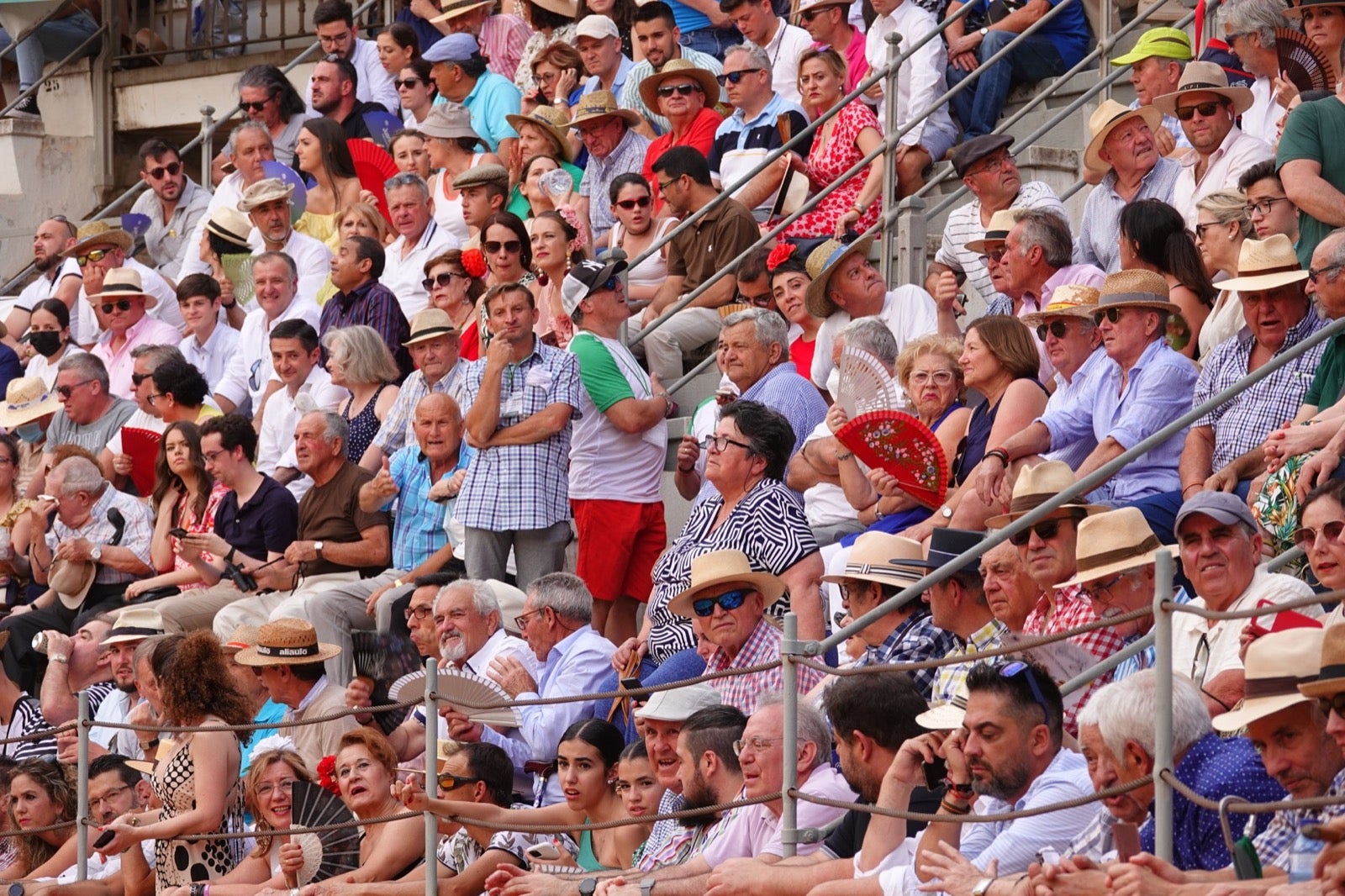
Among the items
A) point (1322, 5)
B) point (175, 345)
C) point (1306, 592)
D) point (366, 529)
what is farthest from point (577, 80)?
point (1306, 592)

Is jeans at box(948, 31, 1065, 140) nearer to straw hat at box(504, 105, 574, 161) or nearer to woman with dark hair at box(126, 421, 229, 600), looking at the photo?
straw hat at box(504, 105, 574, 161)

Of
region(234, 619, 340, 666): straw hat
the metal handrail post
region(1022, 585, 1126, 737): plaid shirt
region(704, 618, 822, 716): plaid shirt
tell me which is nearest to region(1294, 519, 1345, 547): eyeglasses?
region(1022, 585, 1126, 737): plaid shirt

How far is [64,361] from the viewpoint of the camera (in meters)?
12.2

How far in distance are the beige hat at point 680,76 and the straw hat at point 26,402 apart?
362cm

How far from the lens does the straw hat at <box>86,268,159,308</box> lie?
12883mm

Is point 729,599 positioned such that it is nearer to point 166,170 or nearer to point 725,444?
point 725,444

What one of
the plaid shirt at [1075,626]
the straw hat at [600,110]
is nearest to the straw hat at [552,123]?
the straw hat at [600,110]

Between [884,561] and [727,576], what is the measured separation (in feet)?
1.90

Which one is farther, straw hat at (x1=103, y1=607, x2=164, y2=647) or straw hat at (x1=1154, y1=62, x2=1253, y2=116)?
straw hat at (x1=103, y1=607, x2=164, y2=647)

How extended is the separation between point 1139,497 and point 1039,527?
72 centimetres

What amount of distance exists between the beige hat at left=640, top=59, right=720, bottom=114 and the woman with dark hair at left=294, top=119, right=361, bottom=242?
2.10m

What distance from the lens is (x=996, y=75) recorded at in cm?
1121

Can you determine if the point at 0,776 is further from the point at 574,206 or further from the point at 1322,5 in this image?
the point at 1322,5

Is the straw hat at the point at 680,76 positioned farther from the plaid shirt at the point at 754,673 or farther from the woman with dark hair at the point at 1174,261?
the plaid shirt at the point at 754,673
